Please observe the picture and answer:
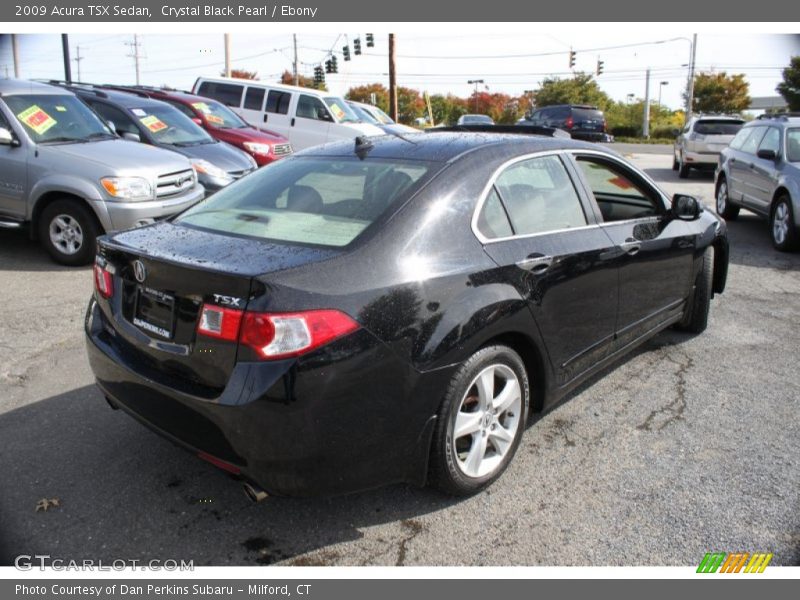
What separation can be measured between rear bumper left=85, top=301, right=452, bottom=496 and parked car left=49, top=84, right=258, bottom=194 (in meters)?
7.12

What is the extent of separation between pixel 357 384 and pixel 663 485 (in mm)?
1699

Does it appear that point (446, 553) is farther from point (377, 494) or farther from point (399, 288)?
point (399, 288)

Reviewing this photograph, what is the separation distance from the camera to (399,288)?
106 inches

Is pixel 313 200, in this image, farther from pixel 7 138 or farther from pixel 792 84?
pixel 792 84

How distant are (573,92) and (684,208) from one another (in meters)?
59.5

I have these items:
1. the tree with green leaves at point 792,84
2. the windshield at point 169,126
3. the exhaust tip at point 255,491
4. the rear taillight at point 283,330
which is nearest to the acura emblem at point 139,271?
the rear taillight at point 283,330

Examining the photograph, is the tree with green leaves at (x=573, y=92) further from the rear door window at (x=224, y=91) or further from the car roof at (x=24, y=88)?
the car roof at (x=24, y=88)

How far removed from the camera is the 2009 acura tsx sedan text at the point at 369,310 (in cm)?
249

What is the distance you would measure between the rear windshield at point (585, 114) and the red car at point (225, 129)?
16.1 meters

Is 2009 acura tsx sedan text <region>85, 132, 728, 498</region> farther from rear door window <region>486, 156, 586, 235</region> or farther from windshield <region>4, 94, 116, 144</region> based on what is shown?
windshield <region>4, 94, 116, 144</region>

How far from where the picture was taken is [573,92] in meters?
59.7

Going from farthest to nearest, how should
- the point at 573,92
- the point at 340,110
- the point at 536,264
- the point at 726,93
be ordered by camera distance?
1. the point at 573,92
2. the point at 726,93
3. the point at 340,110
4. the point at 536,264

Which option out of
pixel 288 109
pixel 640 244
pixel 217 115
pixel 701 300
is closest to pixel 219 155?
pixel 217 115

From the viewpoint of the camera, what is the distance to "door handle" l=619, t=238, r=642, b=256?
397cm
